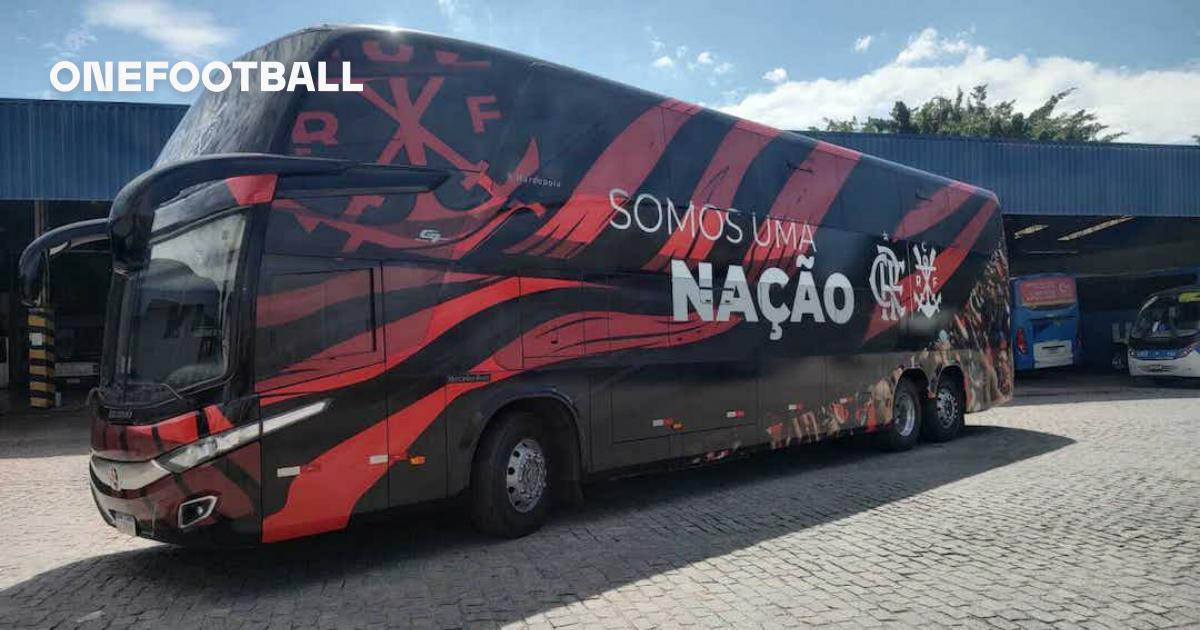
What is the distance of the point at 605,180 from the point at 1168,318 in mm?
20624

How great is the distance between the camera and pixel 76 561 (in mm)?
6055

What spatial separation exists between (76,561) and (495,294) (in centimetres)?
376

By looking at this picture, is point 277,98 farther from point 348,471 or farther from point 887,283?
point 887,283

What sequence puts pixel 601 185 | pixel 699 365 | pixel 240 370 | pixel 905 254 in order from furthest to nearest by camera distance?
1. pixel 905 254
2. pixel 699 365
3. pixel 601 185
4. pixel 240 370

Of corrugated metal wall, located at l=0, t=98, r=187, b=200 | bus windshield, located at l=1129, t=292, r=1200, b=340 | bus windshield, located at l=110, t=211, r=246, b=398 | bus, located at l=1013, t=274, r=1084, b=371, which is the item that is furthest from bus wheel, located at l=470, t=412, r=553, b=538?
bus, located at l=1013, t=274, r=1084, b=371

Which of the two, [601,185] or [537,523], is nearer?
[537,523]

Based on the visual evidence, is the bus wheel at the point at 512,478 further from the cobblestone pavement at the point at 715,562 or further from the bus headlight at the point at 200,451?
the bus headlight at the point at 200,451

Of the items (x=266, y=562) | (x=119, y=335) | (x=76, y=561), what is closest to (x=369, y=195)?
(x=119, y=335)

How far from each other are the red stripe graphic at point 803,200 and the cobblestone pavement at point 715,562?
252 centimetres

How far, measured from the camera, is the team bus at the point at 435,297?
16.5ft

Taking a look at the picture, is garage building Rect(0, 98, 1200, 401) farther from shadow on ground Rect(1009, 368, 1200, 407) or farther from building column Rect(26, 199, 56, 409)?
shadow on ground Rect(1009, 368, 1200, 407)

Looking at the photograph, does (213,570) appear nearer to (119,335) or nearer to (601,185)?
(119,335)

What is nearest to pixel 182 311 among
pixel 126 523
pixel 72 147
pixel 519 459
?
pixel 126 523

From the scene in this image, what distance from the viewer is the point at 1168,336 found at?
2083cm
